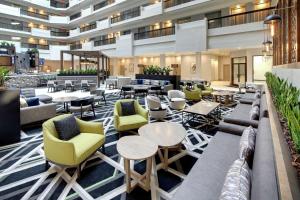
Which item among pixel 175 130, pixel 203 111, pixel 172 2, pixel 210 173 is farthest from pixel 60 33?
pixel 210 173

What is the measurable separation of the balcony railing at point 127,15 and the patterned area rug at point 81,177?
59.9ft

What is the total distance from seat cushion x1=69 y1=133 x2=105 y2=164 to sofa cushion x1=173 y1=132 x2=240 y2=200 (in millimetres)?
1687

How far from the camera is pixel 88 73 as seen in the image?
52.6 ft

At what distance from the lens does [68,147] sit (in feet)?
9.59

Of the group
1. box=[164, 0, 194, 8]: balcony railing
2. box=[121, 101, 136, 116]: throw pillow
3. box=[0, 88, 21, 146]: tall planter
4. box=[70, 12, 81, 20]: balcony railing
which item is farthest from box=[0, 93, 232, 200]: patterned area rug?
box=[70, 12, 81, 20]: balcony railing

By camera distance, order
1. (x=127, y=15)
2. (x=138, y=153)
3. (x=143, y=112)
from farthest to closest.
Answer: (x=127, y=15), (x=143, y=112), (x=138, y=153)

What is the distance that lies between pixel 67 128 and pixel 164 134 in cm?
168

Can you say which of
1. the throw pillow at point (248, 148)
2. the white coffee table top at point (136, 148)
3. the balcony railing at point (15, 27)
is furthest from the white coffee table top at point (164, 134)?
the balcony railing at point (15, 27)

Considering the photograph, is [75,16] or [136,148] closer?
→ [136,148]

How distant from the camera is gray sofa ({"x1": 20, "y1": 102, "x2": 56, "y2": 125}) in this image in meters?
5.31

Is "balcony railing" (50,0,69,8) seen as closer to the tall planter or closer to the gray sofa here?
the gray sofa

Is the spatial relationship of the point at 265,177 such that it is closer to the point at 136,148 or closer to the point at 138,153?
the point at 138,153

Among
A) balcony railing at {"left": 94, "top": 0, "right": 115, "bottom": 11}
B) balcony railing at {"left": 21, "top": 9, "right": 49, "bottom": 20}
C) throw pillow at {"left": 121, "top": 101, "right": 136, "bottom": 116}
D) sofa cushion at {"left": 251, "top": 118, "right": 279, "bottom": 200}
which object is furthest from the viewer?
balcony railing at {"left": 21, "top": 9, "right": 49, "bottom": 20}

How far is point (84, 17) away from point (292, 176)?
2790cm
